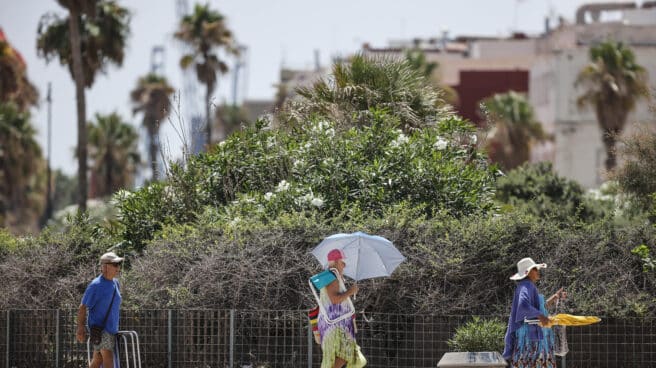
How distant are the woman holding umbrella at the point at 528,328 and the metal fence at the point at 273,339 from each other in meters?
3.26

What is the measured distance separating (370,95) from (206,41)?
3850cm

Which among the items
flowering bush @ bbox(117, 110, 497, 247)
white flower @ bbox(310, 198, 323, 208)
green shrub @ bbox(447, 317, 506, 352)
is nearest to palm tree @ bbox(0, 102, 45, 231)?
flowering bush @ bbox(117, 110, 497, 247)

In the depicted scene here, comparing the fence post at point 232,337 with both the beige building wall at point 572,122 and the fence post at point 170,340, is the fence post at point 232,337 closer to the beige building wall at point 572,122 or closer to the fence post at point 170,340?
the fence post at point 170,340

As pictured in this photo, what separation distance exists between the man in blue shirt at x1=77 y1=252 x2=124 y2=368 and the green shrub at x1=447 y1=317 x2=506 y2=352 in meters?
4.30

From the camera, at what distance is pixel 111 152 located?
74.8m

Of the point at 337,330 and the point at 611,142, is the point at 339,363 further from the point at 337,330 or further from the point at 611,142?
the point at 611,142

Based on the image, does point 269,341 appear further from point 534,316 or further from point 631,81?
point 631,81

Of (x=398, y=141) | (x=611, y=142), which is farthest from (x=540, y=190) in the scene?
(x=398, y=141)

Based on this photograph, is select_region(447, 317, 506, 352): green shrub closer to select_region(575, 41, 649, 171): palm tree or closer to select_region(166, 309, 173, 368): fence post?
select_region(166, 309, 173, 368): fence post

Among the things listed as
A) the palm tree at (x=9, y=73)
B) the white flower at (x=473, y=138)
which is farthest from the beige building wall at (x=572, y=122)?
the white flower at (x=473, y=138)

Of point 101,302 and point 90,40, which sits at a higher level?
point 90,40

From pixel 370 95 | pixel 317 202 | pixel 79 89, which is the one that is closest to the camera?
pixel 317 202

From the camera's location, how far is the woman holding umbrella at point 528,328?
1305cm

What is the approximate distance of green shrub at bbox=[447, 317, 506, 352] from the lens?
15.7m
